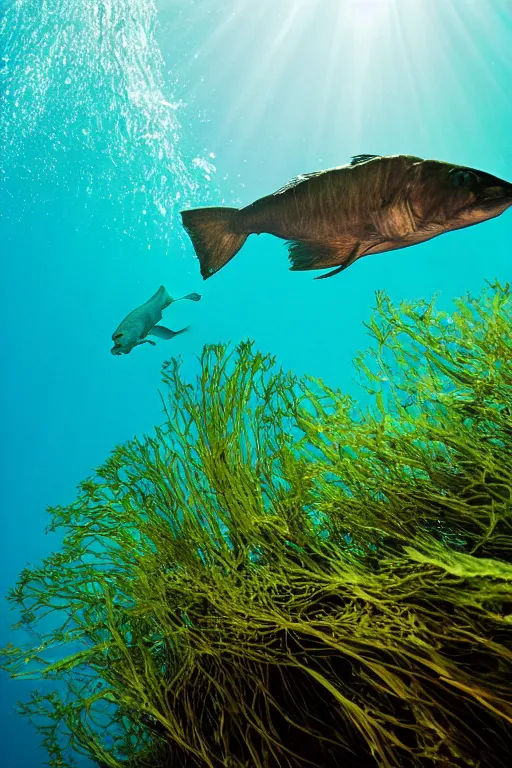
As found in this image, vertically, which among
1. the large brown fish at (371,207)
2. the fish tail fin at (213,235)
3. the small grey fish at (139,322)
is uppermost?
the small grey fish at (139,322)

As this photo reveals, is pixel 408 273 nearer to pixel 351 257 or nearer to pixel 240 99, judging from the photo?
pixel 240 99

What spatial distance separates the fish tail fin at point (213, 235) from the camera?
105 inches

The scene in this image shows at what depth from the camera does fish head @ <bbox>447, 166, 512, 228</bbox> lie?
1.80 m

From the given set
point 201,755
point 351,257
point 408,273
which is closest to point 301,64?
point 408,273

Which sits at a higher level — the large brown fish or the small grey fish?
the small grey fish

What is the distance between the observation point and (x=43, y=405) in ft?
198

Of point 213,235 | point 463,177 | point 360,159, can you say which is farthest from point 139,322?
point 463,177

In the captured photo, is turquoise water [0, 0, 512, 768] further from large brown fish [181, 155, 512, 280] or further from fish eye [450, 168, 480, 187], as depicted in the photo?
fish eye [450, 168, 480, 187]

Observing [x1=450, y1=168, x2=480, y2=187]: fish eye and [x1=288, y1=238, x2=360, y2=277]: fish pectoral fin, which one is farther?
[x1=288, y1=238, x2=360, y2=277]: fish pectoral fin

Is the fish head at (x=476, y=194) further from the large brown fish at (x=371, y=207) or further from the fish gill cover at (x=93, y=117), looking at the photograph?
the fish gill cover at (x=93, y=117)

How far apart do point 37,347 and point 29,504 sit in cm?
2265

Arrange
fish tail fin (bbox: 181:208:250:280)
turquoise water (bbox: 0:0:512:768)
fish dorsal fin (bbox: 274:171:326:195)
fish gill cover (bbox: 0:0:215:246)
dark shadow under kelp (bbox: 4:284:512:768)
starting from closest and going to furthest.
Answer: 1. dark shadow under kelp (bbox: 4:284:512:768)
2. fish dorsal fin (bbox: 274:171:326:195)
3. fish tail fin (bbox: 181:208:250:280)
4. fish gill cover (bbox: 0:0:215:246)
5. turquoise water (bbox: 0:0:512:768)

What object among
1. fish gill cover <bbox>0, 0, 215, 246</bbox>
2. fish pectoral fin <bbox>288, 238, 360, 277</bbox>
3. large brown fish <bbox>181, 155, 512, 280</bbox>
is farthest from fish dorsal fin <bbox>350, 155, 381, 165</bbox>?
fish gill cover <bbox>0, 0, 215, 246</bbox>

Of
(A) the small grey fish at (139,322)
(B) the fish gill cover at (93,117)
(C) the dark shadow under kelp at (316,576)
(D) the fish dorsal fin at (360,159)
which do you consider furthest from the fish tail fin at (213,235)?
(B) the fish gill cover at (93,117)
